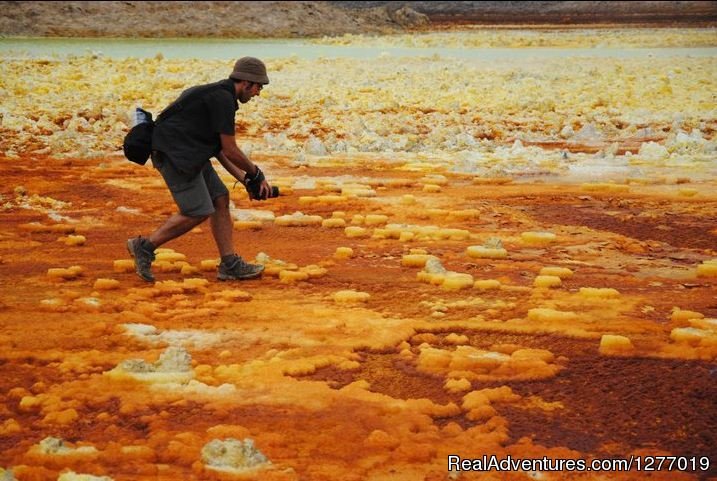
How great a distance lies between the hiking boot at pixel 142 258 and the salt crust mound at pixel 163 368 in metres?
1.60

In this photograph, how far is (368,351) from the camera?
5.03m

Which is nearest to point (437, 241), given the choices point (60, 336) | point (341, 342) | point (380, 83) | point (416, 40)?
point (341, 342)

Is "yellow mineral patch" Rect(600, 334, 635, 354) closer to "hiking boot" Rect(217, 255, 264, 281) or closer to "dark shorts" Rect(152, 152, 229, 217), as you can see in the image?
"hiking boot" Rect(217, 255, 264, 281)

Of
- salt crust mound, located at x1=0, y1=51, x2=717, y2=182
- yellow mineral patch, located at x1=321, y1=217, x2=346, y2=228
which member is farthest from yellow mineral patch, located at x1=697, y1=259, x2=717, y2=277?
salt crust mound, located at x1=0, y1=51, x2=717, y2=182

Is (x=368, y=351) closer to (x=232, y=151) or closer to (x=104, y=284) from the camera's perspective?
(x=232, y=151)

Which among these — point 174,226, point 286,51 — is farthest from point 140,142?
point 286,51

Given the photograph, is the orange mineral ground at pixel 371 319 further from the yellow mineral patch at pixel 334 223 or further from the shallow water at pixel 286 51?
the shallow water at pixel 286 51

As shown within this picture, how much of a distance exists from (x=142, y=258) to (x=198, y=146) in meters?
0.86

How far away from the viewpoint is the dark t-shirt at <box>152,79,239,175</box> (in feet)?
19.4

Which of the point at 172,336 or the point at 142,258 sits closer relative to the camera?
the point at 172,336

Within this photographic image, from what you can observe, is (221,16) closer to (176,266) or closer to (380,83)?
(380,83)

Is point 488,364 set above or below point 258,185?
below

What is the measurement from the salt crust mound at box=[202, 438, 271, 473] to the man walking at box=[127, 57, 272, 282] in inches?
99.3

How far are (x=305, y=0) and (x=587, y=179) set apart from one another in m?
47.8
